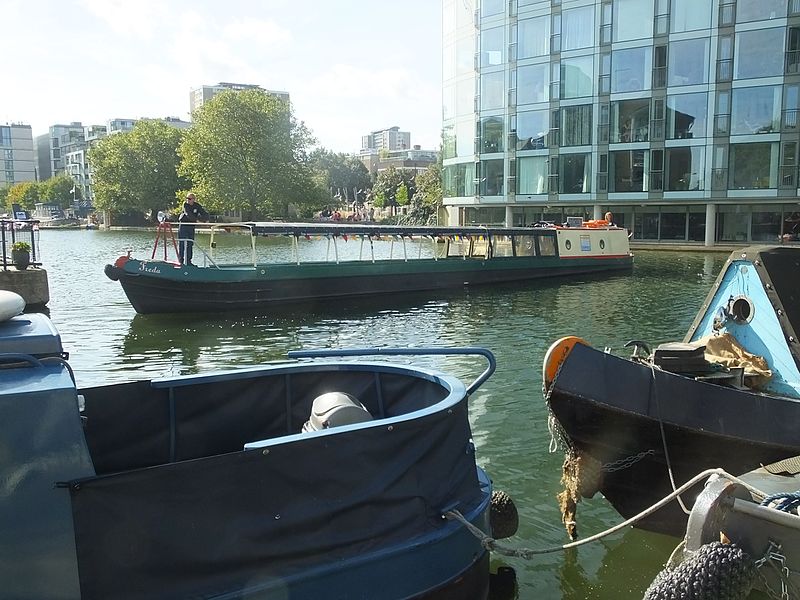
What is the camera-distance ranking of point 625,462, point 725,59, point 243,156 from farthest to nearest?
point 243,156 → point 725,59 → point 625,462

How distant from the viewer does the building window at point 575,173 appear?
1918 inches

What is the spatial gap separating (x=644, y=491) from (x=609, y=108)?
44704 mm

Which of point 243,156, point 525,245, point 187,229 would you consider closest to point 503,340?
point 187,229

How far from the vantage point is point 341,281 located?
2359 cm

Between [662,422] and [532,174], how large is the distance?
4640cm

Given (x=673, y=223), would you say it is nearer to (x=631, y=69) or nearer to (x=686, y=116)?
(x=686, y=116)

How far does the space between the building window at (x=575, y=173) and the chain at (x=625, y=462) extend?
145 ft

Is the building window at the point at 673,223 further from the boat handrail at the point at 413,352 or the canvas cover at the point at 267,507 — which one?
the canvas cover at the point at 267,507

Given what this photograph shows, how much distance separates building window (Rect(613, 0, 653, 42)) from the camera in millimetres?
45469

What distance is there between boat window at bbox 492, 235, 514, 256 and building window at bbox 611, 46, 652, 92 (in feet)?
73.0

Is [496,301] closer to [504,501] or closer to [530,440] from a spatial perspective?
[530,440]

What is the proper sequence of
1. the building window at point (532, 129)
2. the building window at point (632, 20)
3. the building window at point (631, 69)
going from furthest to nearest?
the building window at point (532, 129), the building window at point (631, 69), the building window at point (632, 20)

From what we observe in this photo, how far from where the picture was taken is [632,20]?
46.1 m

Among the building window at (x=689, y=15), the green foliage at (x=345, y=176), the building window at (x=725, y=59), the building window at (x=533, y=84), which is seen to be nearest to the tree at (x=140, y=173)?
the green foliage at (x=345, y=176)
